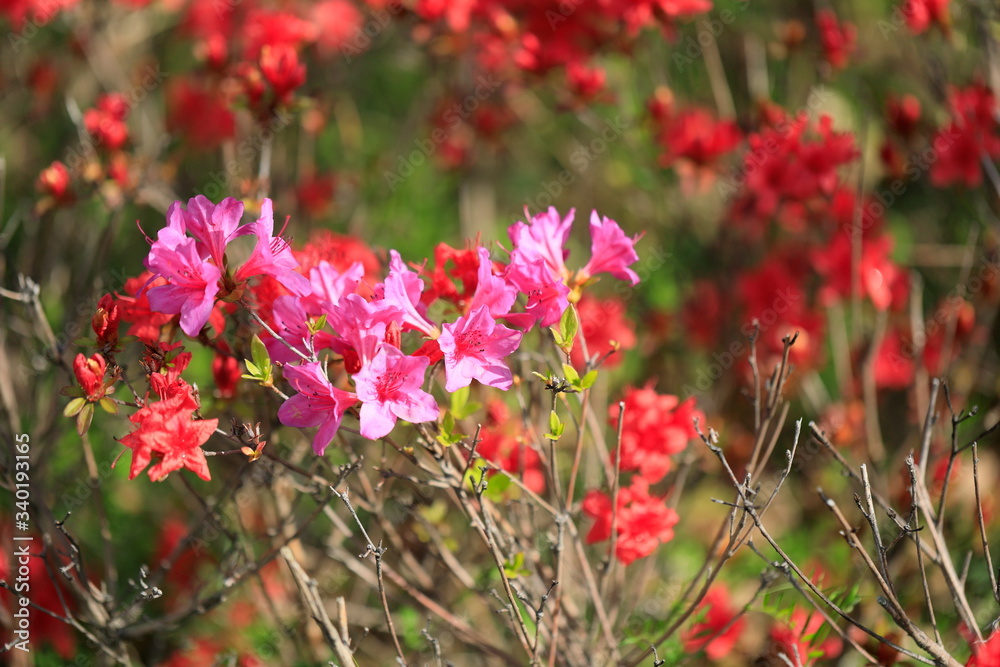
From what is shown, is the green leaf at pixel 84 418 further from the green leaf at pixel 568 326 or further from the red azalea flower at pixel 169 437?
the green leaf at pixel 568 326

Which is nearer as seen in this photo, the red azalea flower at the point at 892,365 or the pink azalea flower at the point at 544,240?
the pink azalea flower at the point at 544,240

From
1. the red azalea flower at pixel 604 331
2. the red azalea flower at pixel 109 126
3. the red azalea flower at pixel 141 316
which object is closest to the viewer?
the red azalea flower at pixel 141 316

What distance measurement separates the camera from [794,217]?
122 inches

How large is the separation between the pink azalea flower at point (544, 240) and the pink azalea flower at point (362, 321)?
0.29 metres

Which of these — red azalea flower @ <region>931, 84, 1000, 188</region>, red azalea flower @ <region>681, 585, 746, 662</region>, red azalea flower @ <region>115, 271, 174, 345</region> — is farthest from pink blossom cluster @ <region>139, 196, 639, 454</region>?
red azalea flower @ <region>931, 84, 1000, 188</region>

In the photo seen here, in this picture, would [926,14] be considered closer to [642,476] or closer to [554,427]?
[642,476]

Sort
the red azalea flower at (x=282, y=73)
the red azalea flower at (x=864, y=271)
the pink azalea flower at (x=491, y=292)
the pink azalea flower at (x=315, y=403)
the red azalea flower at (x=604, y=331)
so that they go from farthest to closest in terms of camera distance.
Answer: the red azalea flower at (x=864, y=271), the red azalea flower at (x=604, y=331), the red azalea flower at (x=282, y=73), the pink azalea flower at (x=491, y=292), the pink azalea flower at (x=315, y=403)

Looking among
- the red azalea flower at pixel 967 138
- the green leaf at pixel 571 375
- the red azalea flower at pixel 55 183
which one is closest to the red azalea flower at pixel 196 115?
the red azalea flower at pixel 55 183

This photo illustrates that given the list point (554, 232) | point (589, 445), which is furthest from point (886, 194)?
point (554, 232)

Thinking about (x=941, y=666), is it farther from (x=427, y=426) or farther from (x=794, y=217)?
(x=794, y=217)

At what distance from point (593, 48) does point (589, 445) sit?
4.99 feet

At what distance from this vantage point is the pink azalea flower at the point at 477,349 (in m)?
1.39

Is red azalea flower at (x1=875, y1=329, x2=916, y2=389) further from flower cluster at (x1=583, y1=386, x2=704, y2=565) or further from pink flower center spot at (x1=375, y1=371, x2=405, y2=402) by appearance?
pink flower center spot at (x1=375, y1=371, x2=405, y2=402)

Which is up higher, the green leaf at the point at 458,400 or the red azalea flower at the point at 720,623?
the green leaf at the point at 458,400
